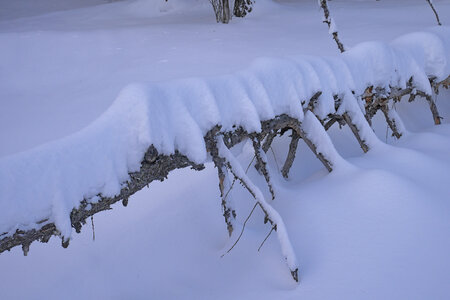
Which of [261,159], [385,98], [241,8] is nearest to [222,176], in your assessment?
[261,159]

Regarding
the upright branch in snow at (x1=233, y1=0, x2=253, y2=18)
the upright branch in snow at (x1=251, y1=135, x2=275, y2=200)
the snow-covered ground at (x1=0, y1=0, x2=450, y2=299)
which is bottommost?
the snow-covered ground at (x1=0, y1=0, x2=450, y2=299)

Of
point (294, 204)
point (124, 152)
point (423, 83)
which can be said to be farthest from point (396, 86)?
point (124, 152)

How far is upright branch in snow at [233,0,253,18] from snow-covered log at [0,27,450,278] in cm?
699

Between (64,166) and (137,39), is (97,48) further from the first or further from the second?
(64,166)

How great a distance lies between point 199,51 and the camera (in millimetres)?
6832

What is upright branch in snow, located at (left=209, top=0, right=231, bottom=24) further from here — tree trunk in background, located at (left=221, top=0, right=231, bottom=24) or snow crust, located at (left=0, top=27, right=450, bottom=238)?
snow crust, located at (left=0, top=27, right=450, bottom=238)

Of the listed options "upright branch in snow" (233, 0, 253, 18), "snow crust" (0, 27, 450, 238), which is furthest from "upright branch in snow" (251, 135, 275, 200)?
"upright branch in snow" (233, 0, 253, 18)

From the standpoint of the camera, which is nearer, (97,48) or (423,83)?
(423,83)

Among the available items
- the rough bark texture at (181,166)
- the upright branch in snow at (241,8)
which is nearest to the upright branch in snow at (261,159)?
the rough bark texture at (181,166)

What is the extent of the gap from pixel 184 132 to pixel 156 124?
178 millimetres

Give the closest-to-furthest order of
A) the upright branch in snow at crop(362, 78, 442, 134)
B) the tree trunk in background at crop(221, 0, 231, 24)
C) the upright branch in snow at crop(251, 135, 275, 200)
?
the upright branch in snow at crop(251, 135, 275, 200) → the upright branch in snow at crop(362, 78, 442, 134) → the tree trunk in background at crop(221, 0, 231, 24)

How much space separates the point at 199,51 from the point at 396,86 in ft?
12.6

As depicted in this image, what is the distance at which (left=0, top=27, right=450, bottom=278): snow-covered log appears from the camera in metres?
1.77

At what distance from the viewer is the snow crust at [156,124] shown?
1753 mm
